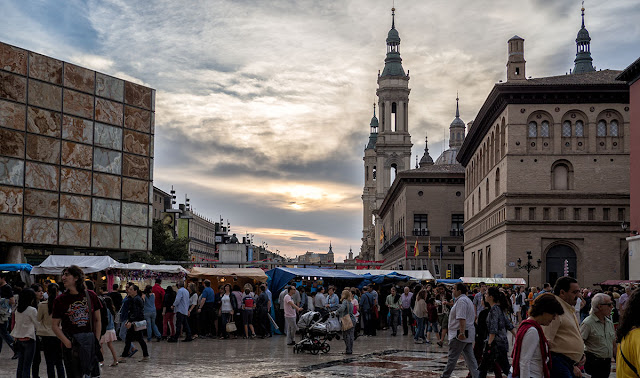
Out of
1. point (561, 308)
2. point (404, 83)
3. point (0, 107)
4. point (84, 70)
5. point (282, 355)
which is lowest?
point (282, 355)

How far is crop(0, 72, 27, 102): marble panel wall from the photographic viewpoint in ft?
173

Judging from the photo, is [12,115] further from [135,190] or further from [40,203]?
[135,190]

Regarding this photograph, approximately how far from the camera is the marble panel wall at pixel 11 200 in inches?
2098

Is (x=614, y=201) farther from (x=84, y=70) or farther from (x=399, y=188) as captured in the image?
(x=399, y=188)

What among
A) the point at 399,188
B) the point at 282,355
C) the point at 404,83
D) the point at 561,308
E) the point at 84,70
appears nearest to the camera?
the point at 561,308

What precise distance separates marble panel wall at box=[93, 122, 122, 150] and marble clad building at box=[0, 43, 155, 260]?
0.24ft

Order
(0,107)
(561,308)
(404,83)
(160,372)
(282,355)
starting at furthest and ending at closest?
(404,83) → (0,107) → (282,355) → (160,372) → (561,308)

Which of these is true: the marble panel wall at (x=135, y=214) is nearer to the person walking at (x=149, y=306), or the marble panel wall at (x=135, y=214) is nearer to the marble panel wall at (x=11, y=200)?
the marble panel wall at (x=11, y=200)

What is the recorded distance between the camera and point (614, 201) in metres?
53.6

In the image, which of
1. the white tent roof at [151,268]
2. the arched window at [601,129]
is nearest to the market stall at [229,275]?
the white tent roof at [151,268]

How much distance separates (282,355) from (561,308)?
1330cm

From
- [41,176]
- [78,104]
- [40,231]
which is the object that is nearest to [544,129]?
[78,104]

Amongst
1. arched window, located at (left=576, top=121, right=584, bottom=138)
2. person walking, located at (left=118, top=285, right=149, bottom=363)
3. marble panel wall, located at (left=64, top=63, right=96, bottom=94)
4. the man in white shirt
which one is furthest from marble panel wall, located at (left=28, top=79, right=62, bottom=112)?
the man in white shirt

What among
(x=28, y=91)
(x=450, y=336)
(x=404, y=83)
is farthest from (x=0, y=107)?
(x=404, y=83)
